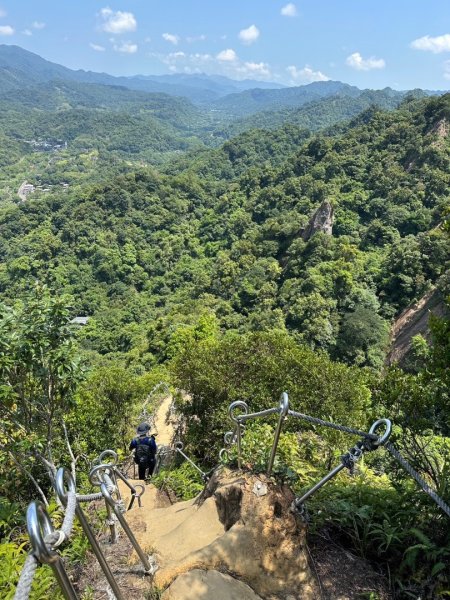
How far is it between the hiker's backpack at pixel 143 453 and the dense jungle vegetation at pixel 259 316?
0.64 meters

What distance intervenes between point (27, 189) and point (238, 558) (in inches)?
5322

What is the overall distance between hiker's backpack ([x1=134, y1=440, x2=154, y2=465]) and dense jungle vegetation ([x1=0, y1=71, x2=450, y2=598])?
636 millimetres

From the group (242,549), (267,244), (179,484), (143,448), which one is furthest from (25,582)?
(267,244)

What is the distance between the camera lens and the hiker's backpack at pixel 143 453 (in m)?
6.66

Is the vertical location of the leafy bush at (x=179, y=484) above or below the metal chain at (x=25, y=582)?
below

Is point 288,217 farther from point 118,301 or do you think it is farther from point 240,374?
point 240,374

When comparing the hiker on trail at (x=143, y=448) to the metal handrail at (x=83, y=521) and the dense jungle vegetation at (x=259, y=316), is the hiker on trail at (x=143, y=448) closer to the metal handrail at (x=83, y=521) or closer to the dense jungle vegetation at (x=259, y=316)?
the dense jungle vegetation at (x=259, y=316)

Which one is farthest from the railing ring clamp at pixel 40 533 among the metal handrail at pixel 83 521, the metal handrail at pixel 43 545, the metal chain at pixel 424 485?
the metal chain at pixel 424 485

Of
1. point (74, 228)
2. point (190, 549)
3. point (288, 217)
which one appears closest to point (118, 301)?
point (74, 228)

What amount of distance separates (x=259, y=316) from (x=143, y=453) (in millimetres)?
26259

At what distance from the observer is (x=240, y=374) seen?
8.74 m

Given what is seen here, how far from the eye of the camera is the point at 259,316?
32625mm

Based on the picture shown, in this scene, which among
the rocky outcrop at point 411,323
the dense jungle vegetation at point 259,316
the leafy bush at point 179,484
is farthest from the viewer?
the rocky outcrop at point 411,323

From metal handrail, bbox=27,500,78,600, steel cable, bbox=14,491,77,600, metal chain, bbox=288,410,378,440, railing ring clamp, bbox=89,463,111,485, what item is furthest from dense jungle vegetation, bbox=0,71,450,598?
metal handrail, bbox=27,500,78,600
